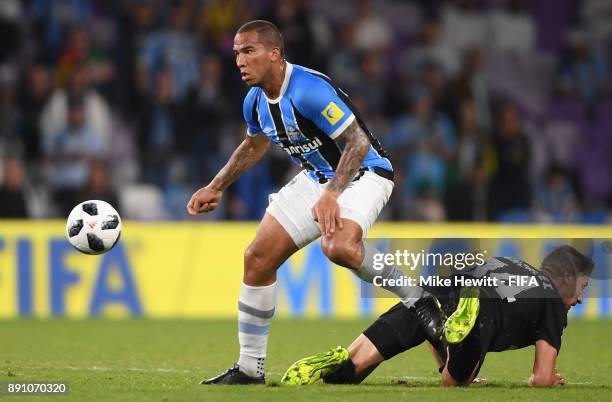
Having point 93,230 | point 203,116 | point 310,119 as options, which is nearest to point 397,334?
point 310,119

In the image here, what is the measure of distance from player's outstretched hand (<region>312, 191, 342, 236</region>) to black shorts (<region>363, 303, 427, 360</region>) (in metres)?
0.89

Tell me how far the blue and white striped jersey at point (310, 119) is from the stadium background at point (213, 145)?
5942 mm

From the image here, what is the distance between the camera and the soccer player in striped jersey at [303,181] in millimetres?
6586

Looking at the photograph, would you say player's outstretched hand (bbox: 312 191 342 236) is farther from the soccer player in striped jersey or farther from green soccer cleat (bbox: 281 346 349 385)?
green soccer cleat (bbox: 281 346 349 385)

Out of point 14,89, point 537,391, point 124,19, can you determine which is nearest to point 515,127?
A: point 124,19

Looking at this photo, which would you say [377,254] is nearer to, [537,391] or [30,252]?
[537,391]

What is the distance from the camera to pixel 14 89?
14.2 m

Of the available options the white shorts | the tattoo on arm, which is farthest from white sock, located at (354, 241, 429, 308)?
the tattoo on arm

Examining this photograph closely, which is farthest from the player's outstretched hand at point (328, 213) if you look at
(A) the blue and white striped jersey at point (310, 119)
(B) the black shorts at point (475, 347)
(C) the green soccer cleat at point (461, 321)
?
(B) the black shorts at point (475, 347)

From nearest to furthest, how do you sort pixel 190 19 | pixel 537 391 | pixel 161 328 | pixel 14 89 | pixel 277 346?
pixel 537 391
pixel 277 346
pixel 161 328
pixel 14 89
pixel 190 19

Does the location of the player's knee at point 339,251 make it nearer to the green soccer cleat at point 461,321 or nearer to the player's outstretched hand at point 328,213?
the player's outstretched hand at point 328,213

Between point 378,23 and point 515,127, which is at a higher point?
point 378,23

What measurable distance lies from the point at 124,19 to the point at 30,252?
11.7 feet

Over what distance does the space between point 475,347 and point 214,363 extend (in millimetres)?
2394
